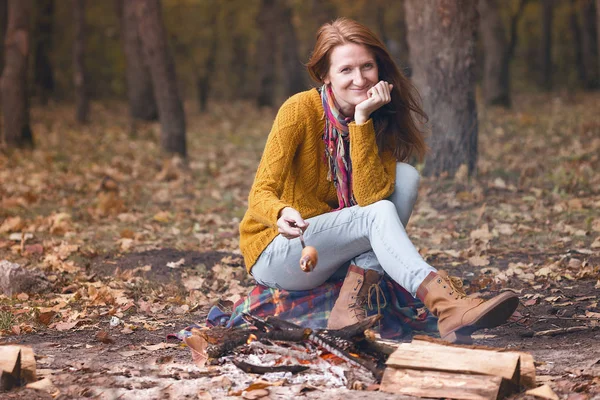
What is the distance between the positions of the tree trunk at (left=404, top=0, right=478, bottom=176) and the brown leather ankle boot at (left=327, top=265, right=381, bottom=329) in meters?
4.75

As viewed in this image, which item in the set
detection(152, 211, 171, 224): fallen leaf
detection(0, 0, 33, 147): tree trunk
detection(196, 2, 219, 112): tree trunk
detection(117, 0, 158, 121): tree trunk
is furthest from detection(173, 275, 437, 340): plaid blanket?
detection(196, 2, 219, 112): tree trunk

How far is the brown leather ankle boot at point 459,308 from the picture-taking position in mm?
3729

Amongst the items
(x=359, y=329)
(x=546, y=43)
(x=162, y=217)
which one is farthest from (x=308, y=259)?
(x=546, y=43)

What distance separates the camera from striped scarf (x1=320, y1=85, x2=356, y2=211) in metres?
4.43

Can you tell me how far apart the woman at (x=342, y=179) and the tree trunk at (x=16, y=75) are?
951 centimetres

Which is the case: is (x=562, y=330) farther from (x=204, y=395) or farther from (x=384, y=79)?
(x=204, y=395)

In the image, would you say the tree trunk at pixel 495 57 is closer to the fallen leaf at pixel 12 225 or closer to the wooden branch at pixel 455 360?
the fallen leaf at pixel 12 225

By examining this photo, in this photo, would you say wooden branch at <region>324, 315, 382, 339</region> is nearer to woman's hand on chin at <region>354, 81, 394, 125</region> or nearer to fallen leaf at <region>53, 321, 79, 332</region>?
woman's hand on chin at <region>354, 81, 394, 125</region>

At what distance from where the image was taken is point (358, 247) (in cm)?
429

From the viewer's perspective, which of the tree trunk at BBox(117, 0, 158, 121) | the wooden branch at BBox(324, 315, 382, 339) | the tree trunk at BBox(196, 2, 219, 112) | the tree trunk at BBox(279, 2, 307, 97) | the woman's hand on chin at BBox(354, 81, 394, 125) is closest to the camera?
the wooden branch at BBox(324, 315, 382, 339)

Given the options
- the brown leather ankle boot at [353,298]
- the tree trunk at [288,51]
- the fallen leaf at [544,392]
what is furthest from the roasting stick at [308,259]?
the tree trunk at [288,51]

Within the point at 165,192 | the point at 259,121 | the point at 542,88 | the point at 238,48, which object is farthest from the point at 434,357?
the point at 238,48

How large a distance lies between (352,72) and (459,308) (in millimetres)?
1342

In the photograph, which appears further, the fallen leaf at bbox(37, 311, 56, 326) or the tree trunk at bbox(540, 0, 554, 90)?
the tree trunk at bbox(540, 0, 554, 90)
